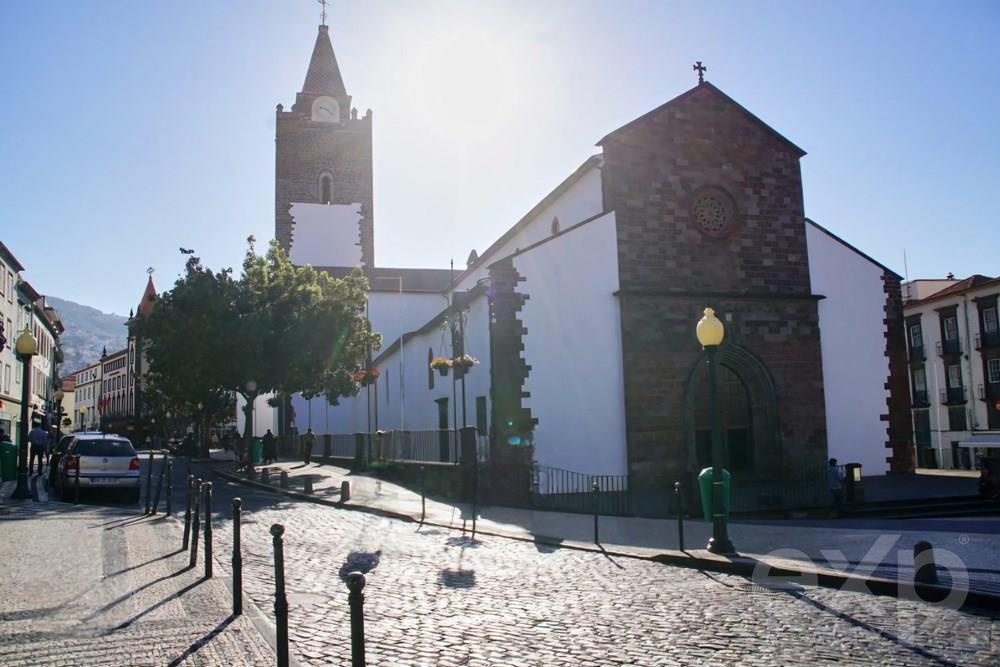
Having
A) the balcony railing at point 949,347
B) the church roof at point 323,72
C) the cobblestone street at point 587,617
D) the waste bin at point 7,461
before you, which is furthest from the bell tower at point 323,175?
the cobblestone street at point 587,617

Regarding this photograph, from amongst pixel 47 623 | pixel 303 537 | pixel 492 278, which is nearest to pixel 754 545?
pixel 303 537

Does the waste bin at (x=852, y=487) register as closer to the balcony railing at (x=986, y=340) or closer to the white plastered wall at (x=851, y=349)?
the white plastered wall at (x=851, y=349)

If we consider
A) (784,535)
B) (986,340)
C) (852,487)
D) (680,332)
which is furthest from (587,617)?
(986,340)

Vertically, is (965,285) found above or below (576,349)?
above

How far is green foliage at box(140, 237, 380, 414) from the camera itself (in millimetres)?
29141

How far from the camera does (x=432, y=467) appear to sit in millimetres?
23672

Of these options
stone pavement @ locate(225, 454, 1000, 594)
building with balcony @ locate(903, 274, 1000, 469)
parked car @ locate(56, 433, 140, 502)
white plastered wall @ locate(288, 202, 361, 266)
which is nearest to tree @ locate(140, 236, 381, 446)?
parked car @ locate(56, 433, 140, 502)

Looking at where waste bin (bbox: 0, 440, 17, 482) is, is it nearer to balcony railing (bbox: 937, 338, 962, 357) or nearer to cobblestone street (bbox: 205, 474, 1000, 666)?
cobblestone street (bbox: 205, 474, 1000, 666)

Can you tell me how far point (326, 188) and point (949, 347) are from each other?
38016 millimetres

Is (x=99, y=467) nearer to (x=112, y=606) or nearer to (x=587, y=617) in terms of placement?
(x=112, y=606)

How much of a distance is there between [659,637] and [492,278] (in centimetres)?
1717

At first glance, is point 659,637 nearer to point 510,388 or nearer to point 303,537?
point 303,537

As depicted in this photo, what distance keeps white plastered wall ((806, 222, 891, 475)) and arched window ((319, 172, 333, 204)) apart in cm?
3129

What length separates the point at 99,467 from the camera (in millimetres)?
19938
